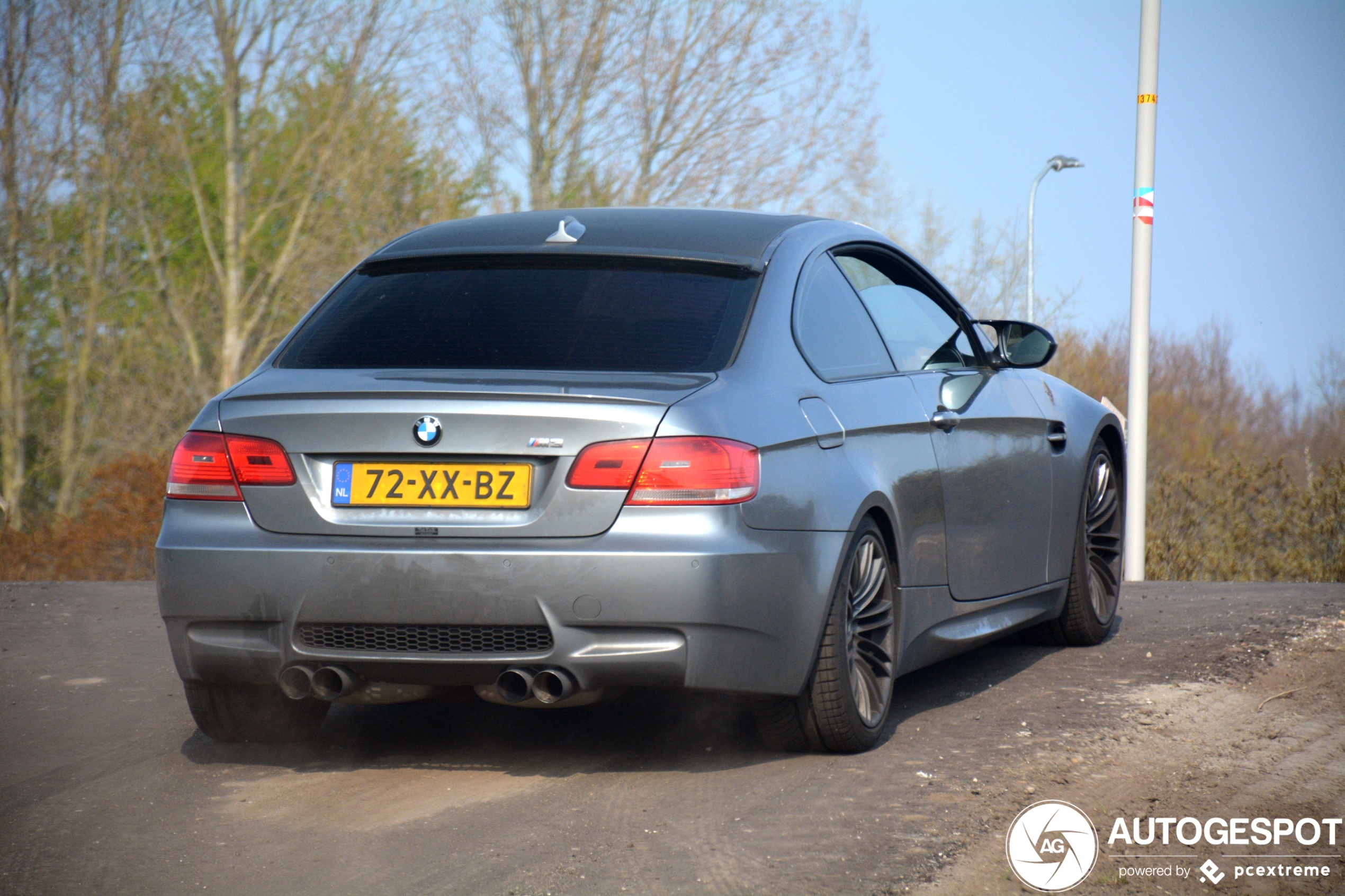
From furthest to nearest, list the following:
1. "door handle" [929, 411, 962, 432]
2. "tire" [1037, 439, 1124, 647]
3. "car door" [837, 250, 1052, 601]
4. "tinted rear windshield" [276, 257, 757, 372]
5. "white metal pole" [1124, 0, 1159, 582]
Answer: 1. "white metal pole" [1124, 0, 1159, 582]
2. "tire" [1037, 439, 1124, 647]
3. "car door" [837, 250, 1052, 601]
4. "door handle" [929, 411, 962, 432]
5. "tinted rear windshield" [276, 257, 757, 372]

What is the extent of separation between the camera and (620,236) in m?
4.76

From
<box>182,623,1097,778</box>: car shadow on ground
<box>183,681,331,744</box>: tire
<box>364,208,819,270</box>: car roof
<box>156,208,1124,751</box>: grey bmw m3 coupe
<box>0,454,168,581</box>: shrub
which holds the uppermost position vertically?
<box>364,208,819,270</box>: car roof

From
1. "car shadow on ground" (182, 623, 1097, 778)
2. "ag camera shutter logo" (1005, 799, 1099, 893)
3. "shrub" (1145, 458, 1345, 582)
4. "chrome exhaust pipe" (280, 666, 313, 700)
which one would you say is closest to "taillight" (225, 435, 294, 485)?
"chrome exhaust pipe" (280, 666, 313, 700)

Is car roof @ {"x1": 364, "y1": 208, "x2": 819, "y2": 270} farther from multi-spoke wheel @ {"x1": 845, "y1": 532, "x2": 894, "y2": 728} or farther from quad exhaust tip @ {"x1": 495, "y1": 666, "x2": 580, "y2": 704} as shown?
quad exhaust tip @ {"x1": 495, "y1": 666, "x2": 580, "y2": 704}

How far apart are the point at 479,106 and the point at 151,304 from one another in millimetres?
6383

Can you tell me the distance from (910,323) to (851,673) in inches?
61.7

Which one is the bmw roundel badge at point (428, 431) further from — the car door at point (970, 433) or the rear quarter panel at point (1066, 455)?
the rear quarter panel at point (1066, 455)

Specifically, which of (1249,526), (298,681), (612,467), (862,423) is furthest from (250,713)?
(1249,526)

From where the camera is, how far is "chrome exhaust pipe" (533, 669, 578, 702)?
394 centimetres

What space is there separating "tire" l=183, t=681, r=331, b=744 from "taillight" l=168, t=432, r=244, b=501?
2.13 ft

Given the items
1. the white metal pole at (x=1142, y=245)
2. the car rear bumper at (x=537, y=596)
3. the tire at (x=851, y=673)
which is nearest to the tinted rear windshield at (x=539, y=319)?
the car rear bumper at (x=537, y=596)

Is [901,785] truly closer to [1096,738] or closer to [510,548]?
[1096,738]

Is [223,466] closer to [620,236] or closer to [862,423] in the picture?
[620,236]

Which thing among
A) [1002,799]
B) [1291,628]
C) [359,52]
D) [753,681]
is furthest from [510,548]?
[359,52]
